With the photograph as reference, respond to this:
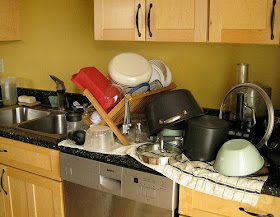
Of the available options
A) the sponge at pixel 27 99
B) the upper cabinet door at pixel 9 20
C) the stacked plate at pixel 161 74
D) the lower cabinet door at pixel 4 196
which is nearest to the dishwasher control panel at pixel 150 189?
the stacked plate at pixel 161 74

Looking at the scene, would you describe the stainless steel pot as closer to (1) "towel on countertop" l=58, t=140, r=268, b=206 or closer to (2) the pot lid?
(2) the pot lid

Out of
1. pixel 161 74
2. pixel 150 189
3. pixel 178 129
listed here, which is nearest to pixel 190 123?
pixel 178 129

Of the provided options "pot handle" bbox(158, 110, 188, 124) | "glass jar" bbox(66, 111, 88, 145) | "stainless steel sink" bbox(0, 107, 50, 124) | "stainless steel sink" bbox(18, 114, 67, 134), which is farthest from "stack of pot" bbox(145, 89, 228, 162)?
"stainless steel sink" bbox(0, 107, 50, 124)

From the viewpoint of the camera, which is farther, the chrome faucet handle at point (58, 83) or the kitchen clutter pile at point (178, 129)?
the chrome faucet handle at point (58, 83)

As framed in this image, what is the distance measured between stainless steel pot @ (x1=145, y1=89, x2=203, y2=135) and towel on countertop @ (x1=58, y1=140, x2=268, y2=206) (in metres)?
0.17

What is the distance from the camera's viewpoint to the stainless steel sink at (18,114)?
8.91ft

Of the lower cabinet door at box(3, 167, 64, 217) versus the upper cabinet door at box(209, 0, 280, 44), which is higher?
the upper cabinet door at box(209, 0, 280, 44)

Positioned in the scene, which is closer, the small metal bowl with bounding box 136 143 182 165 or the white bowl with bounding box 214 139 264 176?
the white bowl with bounding box 214 139 264 176

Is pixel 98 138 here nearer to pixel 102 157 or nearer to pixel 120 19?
pixel 102 157

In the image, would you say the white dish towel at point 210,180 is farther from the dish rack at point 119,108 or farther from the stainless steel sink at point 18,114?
the stainless steel sink at point 18,114

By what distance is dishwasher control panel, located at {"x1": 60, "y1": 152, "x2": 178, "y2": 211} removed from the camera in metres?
1.65

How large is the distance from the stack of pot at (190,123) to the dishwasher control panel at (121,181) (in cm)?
19

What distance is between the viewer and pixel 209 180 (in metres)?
1.54

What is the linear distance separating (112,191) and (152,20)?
2.90 ft
